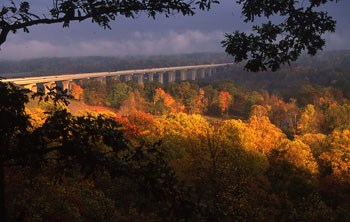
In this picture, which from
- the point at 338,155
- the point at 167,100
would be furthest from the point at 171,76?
the point at 338,155

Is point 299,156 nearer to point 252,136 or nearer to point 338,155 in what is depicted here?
point 338,155

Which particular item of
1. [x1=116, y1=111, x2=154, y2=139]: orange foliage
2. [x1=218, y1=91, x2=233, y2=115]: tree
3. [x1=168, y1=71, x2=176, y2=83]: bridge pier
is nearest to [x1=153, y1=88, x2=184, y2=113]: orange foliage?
[x1=218, y1=91, x2=233, y2=115]: tree

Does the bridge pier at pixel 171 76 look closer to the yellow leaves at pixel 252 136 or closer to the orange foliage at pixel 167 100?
the orange foliage at pixel 167 100

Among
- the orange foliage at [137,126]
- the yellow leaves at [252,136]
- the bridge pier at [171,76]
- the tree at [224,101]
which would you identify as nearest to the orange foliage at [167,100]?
the tree at [224,101]

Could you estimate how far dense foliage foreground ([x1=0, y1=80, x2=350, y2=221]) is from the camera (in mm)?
5230

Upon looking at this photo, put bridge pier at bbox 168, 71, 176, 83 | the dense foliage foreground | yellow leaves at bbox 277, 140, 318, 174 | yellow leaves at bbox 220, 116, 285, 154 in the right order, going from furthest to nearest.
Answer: bridge pier at bbox 168, 71, 176, 83 → yellow leaves at bbox 220, 116, 285, 154 → yellow leaves at bbox 277, 140, 318, 174 → the dense foliage foreground

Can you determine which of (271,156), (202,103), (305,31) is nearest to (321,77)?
(202,103)

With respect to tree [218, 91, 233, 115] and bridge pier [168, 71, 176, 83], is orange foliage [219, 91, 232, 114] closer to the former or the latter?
tree [218, 91, 233, 115]

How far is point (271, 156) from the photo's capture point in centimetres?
4541

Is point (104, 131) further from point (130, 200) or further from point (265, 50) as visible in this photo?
point (130, 200)

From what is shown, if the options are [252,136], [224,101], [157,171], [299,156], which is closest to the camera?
[157,171]

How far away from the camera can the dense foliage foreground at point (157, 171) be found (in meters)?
5.23

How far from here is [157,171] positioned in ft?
17.2

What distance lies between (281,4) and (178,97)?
11030cm
